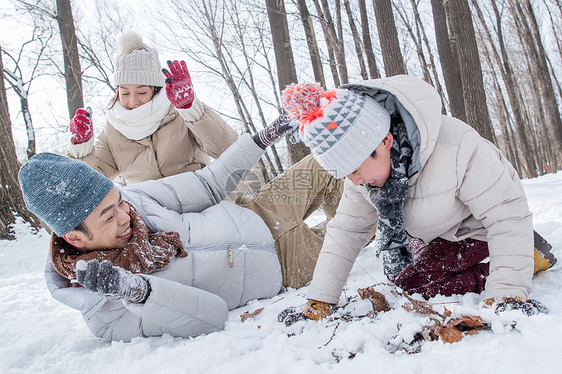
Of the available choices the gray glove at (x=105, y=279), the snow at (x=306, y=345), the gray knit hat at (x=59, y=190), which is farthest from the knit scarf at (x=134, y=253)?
the snow at (x=306, y=345)

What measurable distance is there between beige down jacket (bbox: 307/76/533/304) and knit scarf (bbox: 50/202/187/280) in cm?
80

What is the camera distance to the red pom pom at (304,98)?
1.57 m

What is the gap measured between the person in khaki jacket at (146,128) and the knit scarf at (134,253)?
1099mm

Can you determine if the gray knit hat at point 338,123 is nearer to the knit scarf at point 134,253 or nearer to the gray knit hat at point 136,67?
the knit scarf at point 134,253

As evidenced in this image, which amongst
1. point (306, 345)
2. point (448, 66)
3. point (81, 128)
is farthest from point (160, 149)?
point (448, 66)

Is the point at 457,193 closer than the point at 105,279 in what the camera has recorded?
No

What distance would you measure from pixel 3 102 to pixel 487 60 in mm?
18106

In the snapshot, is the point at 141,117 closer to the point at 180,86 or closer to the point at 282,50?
the point at 180,86

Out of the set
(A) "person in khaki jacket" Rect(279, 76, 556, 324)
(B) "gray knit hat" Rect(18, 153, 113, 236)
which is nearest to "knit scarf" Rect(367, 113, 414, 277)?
(A) "person in khaki jacket" Rect(279, 76, 556, 324)

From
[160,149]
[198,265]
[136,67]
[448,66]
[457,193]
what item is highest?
[136,67]

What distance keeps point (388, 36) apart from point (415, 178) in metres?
5.26

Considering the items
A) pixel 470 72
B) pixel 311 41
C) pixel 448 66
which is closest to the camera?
pixel 470 72

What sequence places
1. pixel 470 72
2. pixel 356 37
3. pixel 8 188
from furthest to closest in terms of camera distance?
pixel 356 37, pixel 470 72, pixel 8 188

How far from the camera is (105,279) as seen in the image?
4.90 feet
